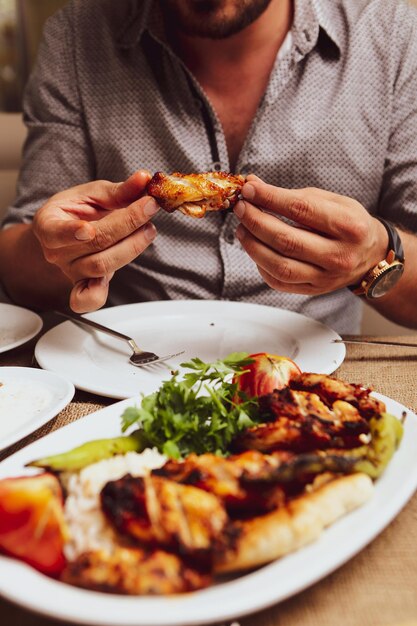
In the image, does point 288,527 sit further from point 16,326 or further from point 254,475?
point 16,326

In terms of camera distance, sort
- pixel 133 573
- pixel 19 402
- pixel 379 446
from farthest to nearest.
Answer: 1. pixel 19 402
2. pixel 379 446
3. pixel 133 573

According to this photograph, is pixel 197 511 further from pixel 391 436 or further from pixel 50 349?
pixel 50 349

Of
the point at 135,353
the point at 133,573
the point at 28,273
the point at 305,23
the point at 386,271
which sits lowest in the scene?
the point at 28,273

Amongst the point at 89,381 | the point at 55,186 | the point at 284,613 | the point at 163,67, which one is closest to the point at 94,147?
the point at 55,186

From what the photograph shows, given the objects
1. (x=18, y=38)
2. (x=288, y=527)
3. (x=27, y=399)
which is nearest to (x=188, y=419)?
(x=288, y=527)

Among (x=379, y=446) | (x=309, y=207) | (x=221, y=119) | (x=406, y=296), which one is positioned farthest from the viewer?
(x=221, y=119)

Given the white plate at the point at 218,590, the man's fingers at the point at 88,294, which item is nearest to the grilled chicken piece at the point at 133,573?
the white plate at the point at 218,590

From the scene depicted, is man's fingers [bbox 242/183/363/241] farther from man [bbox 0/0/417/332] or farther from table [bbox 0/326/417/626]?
table [bbox 0/326/417/626]
